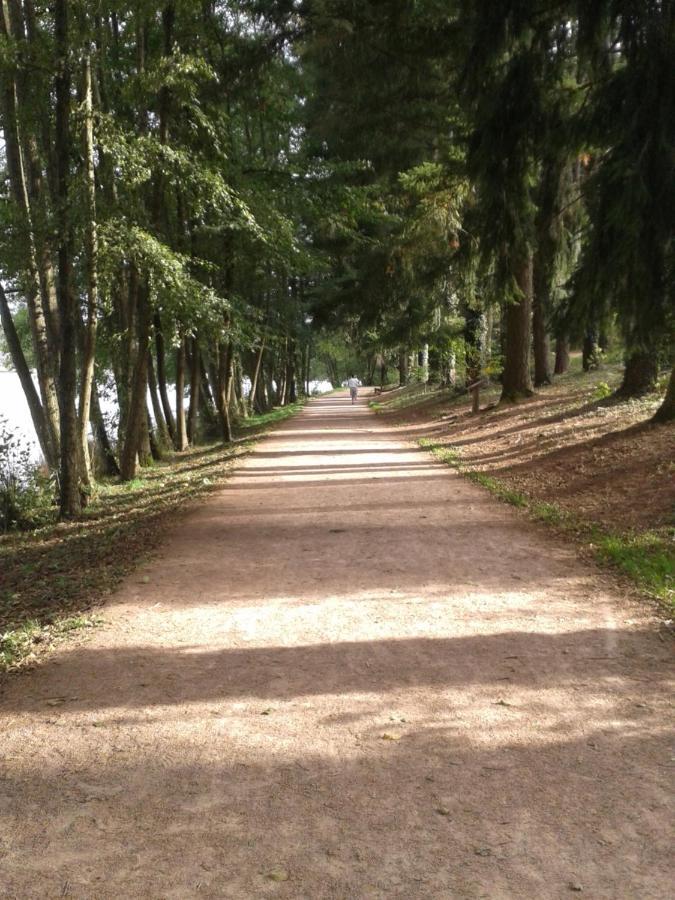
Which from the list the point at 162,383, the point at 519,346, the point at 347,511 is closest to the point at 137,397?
the point at 162,383

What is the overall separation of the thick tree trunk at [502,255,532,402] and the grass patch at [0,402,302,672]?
26.6 feet

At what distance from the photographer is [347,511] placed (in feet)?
31.2

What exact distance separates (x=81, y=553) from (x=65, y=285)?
4.01 metres

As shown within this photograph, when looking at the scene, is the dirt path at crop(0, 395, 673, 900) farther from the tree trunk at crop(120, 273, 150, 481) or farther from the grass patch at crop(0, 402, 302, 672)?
the tree trunk at crop(120, 273, 150, 481)

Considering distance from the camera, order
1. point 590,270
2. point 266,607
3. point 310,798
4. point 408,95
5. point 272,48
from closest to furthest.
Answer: point 310,798
point 266,607
point 590,270
point 272,48
point 408,95

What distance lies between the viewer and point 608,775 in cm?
327

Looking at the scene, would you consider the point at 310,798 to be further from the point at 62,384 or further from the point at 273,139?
the point at 273,139

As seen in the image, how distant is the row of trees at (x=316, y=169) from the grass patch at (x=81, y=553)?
34.1 inches

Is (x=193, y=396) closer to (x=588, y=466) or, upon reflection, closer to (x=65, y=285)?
(x=65, y=285)

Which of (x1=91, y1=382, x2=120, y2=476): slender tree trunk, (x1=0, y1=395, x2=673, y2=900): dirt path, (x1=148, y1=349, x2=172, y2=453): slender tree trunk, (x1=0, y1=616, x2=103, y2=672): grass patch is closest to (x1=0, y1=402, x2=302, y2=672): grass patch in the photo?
(x1=0, y1=616, x2=103, y2=672): grass patch

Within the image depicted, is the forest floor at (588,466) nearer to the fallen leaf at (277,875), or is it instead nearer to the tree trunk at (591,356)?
the tree trunk at (591,356)

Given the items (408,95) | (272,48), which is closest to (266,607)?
(272,48)

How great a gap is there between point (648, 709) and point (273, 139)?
75.5ft

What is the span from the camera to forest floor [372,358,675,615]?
705 centimetres
